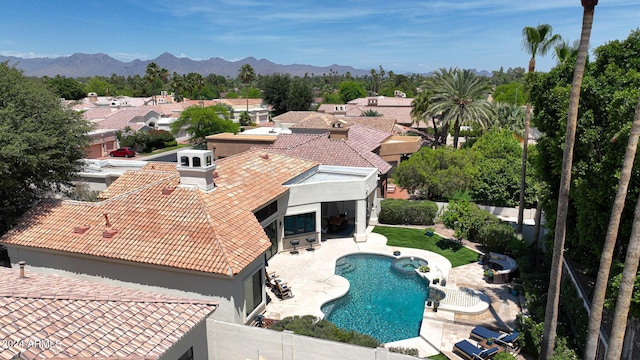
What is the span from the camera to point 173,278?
690 inches

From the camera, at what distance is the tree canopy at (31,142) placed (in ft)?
65.3

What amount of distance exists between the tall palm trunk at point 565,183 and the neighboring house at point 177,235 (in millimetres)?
11008

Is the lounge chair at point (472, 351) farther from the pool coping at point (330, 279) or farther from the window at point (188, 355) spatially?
the window at point (188, 355)

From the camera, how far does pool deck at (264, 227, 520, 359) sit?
18.6 meters

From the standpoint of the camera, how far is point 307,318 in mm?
17516

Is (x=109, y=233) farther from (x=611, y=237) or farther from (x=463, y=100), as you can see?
(x=463, y=100)

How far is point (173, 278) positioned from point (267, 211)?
830 centimetres

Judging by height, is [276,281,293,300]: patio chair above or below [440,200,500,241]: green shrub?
below

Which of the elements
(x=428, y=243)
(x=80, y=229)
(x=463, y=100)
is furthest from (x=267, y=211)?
(x=463, y=100)

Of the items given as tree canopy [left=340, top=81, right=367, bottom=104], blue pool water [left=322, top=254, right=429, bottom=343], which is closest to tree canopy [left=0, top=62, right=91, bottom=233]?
blue pool water [left=322, top=254, right=429, bottom=343]

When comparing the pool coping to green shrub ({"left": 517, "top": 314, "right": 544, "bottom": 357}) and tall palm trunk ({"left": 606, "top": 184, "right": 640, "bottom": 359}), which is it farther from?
tall palm trunk ({"left": 606, "top": 184, "right": 640, "bottom": 359})

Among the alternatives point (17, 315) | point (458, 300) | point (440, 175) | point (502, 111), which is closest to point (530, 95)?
point (458, 300)

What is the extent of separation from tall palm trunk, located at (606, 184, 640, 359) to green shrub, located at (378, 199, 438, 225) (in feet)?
66.7

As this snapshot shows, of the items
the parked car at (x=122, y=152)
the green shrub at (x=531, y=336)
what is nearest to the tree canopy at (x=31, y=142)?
the green shrub at (x=531, y=336)
